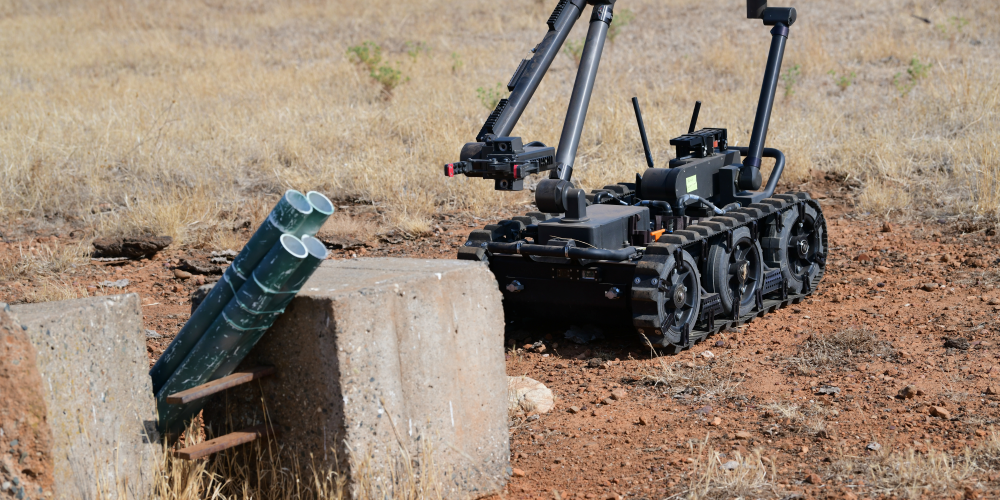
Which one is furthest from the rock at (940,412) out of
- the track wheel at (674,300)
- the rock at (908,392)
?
the track wheel at (674,300)

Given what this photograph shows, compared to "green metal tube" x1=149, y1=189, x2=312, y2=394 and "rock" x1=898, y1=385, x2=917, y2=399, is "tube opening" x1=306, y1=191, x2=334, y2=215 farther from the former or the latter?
"rock" x1=898, y1=385, x2=917, y2=399

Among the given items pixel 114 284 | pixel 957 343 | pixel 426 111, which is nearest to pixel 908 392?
pixel 957 343

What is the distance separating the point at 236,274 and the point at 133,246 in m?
5.52

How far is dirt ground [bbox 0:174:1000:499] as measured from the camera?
13.3 feet

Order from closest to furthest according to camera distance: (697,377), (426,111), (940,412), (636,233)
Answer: (940,412) → (697,377) → (636,233) → (426,111)

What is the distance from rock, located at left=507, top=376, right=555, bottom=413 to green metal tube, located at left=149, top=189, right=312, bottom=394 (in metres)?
1.94

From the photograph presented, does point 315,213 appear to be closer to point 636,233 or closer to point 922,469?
point 922,469

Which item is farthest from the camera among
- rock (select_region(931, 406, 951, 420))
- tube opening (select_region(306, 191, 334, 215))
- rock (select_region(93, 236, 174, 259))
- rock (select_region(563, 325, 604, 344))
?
rock (select_region(93, 236, 174, 259))

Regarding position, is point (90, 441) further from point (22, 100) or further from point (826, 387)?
point (22, 100)

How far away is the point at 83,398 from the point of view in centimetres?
→ 339

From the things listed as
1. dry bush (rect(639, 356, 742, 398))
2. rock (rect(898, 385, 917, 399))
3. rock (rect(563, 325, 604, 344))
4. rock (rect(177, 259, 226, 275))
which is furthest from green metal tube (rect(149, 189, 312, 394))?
rock (rect(177, 259, 226, 275))

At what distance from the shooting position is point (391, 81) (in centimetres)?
1433

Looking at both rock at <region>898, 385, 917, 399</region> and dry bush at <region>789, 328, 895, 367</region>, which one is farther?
dry bush at <region>789, 328, 895, 367</region>

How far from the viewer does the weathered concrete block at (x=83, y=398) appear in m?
3.21
